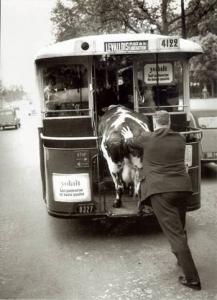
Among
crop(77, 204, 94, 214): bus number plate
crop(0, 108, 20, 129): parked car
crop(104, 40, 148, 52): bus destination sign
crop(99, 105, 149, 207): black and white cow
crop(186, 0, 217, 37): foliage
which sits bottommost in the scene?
crop(0, 108, 20, 129): parked car

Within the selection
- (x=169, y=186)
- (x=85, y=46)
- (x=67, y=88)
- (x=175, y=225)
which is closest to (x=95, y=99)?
(x=67, y=88)

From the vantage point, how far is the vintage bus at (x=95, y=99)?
23.4 ft

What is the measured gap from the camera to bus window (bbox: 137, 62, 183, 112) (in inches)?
327

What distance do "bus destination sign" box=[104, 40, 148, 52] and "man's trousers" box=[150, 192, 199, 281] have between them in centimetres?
262

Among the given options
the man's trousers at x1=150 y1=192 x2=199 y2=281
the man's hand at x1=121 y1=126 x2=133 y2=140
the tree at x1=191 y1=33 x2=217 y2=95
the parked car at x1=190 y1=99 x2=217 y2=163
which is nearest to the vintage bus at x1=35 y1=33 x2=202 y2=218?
the man's hand at x1=121 y1=126 x2=133 y2=140

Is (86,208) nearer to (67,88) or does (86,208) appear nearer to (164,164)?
(164,164)

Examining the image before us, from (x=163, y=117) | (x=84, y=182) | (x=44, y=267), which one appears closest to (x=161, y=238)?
(x=84, y=182)

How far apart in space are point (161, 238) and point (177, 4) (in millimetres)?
27360

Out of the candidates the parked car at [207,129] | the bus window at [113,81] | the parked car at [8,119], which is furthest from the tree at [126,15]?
the bus window at [113,81]

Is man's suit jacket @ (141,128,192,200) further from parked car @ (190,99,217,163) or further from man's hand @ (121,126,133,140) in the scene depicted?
parked car @ (190,99,217,163)

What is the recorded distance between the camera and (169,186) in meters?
5.39

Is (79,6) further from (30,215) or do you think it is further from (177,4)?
(30,215)

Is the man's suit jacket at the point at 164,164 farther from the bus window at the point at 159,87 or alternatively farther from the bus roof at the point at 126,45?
the bus window at the point at 159,87

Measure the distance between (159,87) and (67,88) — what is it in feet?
4.82
